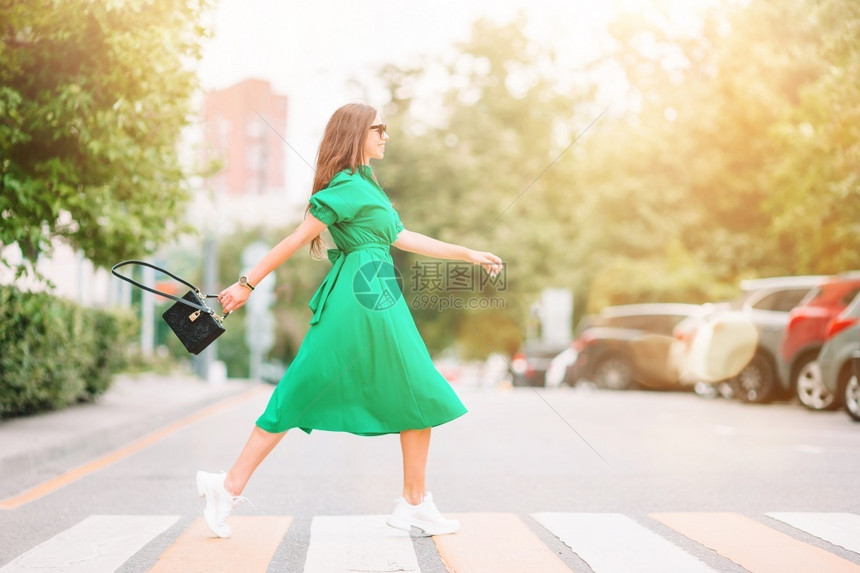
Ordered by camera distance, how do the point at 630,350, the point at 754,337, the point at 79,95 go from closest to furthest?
the point at 79,95 → the point at 754,337 → the point at 630,350

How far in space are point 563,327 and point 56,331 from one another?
31.3 meters

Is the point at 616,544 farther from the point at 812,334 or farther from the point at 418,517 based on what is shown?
the point at 812,334

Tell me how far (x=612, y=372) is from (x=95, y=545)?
19.0 m

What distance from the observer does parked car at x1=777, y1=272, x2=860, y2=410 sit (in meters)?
15.1

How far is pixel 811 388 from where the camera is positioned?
15.4m

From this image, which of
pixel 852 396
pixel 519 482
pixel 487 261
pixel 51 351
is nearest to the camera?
pixel 487 261

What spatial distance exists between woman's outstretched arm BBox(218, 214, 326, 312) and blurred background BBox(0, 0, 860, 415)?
1.02 m

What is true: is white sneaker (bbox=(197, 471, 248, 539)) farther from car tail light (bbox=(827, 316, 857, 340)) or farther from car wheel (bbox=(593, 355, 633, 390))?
car wheel (bbox=(593, 355, 633, 390))

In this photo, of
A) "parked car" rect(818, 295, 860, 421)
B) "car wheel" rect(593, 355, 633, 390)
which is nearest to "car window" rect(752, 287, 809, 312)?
"parked car" rect(818, 295, 860, 421)

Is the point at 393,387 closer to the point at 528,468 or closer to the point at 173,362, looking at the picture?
the point at 528,468

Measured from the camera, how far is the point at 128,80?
927 cm

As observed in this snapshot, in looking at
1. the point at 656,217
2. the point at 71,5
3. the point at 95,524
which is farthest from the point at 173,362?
the point at 95,524

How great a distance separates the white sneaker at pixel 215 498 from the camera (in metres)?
5.36

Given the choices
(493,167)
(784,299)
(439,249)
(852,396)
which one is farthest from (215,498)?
(493,167)
